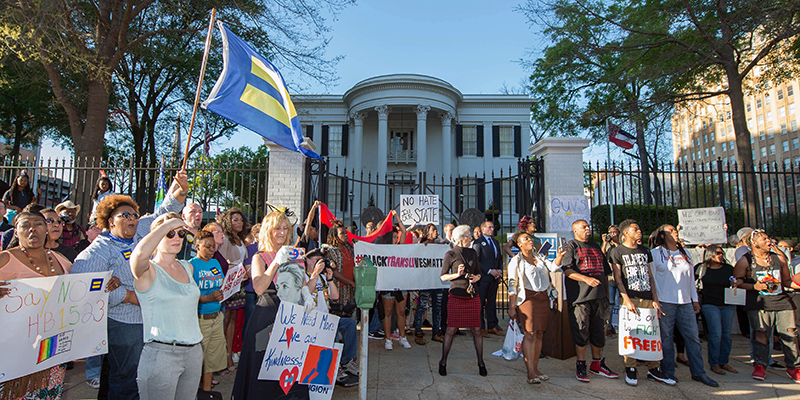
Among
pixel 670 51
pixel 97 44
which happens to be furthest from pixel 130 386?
pixel 670 51

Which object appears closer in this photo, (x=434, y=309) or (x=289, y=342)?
(x=289, y=342)

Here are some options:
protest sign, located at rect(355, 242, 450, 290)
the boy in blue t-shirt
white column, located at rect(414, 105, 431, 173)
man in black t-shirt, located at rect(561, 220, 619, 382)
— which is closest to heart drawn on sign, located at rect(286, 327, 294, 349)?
the boy in blue t-shirt

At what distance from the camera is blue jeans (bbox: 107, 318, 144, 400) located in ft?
10.9

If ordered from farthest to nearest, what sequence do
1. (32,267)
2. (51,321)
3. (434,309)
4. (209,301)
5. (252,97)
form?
(434,309) < (252,97) < (209,301) < (32,267) < (51,321)

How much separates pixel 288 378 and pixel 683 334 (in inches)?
187

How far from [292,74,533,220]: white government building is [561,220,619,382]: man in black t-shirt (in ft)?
66.3

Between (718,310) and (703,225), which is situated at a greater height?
(703,225)

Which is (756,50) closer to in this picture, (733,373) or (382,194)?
(733,373)

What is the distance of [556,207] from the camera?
866 cm

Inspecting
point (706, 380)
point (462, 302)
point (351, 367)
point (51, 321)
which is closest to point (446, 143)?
point (462, 302)

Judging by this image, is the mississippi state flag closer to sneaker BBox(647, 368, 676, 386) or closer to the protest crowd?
the protest crowd

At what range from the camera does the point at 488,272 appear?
7176mm

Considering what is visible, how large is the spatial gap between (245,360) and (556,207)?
22.2ft

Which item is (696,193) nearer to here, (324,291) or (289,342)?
(324,291)
